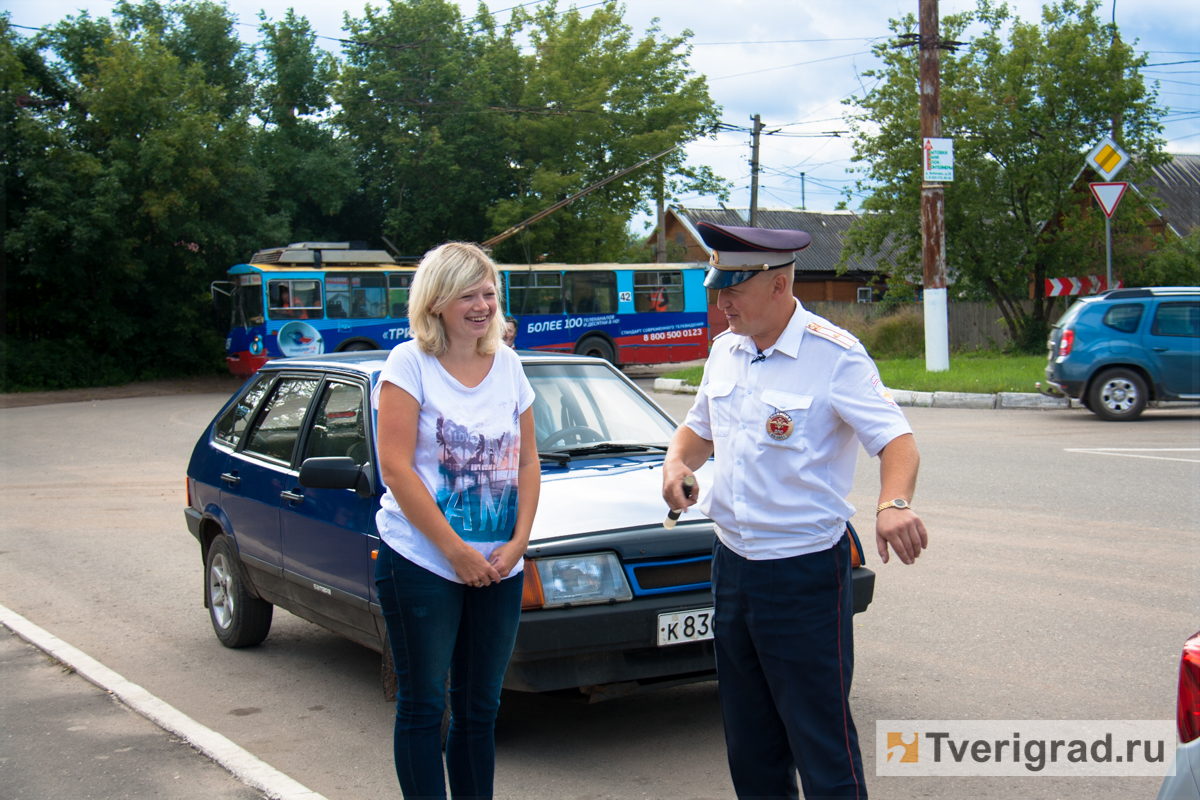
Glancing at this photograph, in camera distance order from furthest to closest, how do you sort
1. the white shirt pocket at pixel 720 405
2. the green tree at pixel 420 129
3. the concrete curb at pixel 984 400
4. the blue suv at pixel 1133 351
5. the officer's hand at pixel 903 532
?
the green tree at pixel 420 129
the concrete curb at pixel 984 400
the blue suv at pixel 1133 351
the white shirt pocket at pixel 720 405
the officer's hand at pixel 903 532

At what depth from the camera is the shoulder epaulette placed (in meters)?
2.78

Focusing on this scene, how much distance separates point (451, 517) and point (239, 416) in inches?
132

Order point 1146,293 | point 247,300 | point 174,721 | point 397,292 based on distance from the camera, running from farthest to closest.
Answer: point 397,292 < point 247,300 < point 1146,293 < point 174,721

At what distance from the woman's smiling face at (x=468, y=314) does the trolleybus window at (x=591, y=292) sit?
26194mm

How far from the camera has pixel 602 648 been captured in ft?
12.7

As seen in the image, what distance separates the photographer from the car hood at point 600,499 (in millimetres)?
4074

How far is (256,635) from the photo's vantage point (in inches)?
226

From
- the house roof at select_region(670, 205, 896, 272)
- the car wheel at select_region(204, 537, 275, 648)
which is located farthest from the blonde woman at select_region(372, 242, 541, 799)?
the house roof at select_region(670, 205, 896, 272)

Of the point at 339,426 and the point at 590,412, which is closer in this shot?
the point at 339,426

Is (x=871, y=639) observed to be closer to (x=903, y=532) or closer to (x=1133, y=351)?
(x=903, y=532)

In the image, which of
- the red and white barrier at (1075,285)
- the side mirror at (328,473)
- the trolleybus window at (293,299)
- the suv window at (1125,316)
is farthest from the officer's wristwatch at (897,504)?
the trolleybus window at (293,299)

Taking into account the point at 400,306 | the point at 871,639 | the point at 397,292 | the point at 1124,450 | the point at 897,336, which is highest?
the point at 397,292

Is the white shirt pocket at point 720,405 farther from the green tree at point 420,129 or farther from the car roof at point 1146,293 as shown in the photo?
the green tree at point 420,129

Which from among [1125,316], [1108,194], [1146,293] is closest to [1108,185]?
[1108,194]
